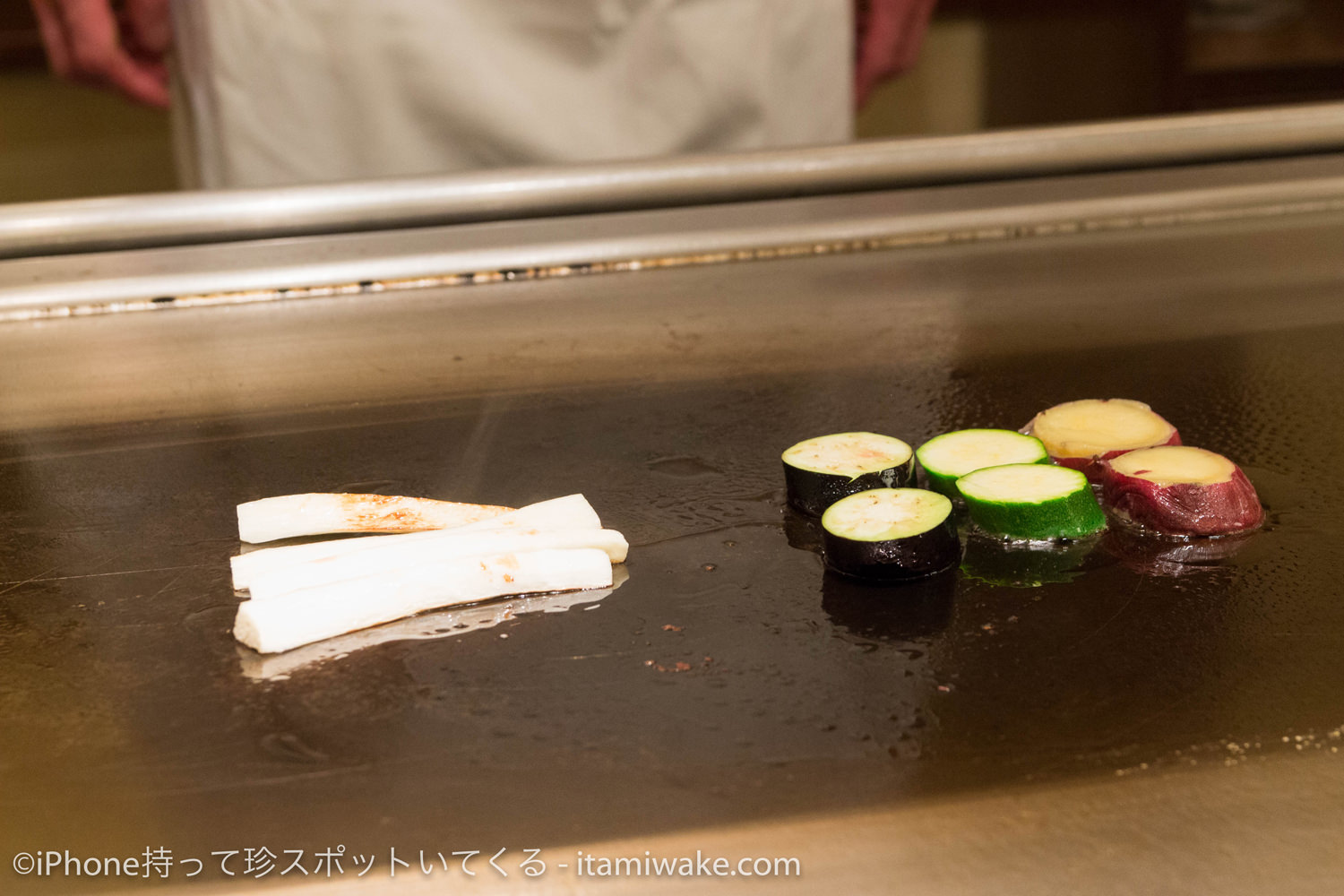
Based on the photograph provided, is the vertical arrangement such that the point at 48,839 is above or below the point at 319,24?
below

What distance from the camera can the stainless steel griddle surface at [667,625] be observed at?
2.89 ft

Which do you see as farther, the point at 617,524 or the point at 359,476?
the point at 359,476

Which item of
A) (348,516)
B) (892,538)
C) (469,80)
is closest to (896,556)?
(892,538)

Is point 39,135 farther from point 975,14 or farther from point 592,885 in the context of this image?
point 592,885

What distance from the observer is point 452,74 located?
8.89 feet

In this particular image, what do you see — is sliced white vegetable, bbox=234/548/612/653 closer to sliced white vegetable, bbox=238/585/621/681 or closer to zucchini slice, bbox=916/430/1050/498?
sliced white vegetable, bbox=238/585/621/681

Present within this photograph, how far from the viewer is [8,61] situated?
17.1 ft

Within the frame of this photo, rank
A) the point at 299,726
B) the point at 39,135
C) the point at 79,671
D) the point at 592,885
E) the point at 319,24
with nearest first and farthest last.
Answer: the point at 592,885, the point at 299,726, the point at 79,671, the point at 319,24, the point at 39,135

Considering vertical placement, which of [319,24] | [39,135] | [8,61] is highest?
[319,24]

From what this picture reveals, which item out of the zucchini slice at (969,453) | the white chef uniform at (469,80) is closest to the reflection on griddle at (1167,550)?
the zucchini slice at (969,453)

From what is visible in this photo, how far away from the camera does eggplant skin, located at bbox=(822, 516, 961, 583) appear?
1.14 meters

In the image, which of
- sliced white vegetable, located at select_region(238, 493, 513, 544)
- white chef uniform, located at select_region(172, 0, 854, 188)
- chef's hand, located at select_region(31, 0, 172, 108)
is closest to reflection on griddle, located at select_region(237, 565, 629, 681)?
sliced white vegetable, located at select_region(238, 493, 513, 544)

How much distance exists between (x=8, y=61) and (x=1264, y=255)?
17.1ft

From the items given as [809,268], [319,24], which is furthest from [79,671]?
[319,24]
